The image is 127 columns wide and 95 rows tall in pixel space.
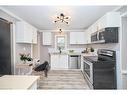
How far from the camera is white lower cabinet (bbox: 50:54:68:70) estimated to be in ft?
30.0

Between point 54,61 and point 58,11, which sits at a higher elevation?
point 58,11

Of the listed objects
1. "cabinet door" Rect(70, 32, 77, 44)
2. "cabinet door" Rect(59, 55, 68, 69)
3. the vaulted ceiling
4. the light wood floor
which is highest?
the vaulted ceiling

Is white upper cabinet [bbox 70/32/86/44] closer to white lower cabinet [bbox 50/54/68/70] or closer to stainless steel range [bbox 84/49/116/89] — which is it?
white lower cabinet [bbox 50/54/68/70]

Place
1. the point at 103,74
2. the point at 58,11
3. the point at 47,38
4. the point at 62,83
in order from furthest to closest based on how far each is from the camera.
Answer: the point at 47,38 → the point at 62,83 → the point at 58,11 → the point at 103,74

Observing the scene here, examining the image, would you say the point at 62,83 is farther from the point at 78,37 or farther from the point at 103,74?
the point at 78,37

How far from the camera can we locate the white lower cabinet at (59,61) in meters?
9.16

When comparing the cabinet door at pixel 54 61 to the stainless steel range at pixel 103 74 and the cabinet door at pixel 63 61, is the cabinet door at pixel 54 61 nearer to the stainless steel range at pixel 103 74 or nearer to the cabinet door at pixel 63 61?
the cabinet door at pixel 63 61

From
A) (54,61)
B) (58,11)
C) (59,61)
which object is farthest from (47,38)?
(58,11)

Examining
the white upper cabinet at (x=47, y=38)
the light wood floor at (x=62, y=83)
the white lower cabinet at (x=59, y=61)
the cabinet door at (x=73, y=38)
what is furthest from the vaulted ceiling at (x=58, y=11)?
the white upper cabinet at (x=47, y=38)

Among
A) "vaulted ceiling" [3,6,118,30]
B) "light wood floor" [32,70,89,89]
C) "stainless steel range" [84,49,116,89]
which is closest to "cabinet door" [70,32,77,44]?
"light wood floor" [32,70,89,89]

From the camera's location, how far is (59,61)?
30.1 feet

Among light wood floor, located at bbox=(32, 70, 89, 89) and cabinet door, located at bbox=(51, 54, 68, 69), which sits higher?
cabinet door, located at bbox=(51, 54, 68, 69)
